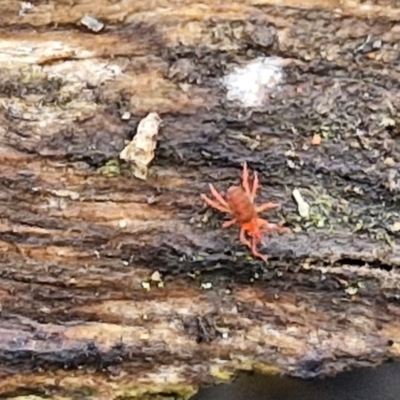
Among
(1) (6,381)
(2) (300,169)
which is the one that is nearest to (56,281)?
(1) (6,381)

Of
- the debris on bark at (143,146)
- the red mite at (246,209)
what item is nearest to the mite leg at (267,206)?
the red mite at (246,209)

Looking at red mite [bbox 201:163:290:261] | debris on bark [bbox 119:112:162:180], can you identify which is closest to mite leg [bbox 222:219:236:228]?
red mite [bbox 201:163:290:261]

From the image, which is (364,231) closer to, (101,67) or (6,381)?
(101,67)

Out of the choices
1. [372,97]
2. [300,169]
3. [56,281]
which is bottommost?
[56,281]

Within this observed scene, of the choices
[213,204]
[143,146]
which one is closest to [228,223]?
[213,204]

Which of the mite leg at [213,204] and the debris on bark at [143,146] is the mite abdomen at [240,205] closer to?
the mite leg at [213,204]
